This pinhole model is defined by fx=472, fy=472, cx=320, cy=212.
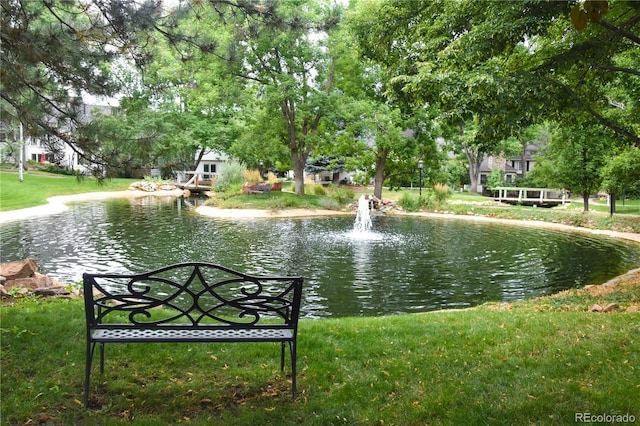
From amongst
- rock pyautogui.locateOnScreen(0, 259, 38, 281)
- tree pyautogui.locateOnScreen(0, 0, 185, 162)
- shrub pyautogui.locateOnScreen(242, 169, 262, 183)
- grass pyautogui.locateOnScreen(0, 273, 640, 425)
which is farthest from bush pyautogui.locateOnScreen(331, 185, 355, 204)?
grass pyautogui.locateOnScreen(0, 273, 640, 425)

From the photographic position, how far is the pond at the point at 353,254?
9.07m

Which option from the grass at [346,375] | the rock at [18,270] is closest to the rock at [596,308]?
the grass at [346,375]

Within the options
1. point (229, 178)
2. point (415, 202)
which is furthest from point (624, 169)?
point (229, 178)

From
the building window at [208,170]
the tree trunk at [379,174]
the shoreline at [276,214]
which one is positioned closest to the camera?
the shoreline at [276,214]

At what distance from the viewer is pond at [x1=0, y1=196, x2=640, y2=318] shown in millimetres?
9070

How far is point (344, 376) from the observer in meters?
3.79

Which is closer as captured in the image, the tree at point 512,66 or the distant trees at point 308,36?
the distant trees at point 308,36

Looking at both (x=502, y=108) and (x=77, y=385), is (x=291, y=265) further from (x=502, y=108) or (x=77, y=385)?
(x=77, y=385)

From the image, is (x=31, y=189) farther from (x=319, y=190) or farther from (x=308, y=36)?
(x=308, y=36)

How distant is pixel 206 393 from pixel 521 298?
699 cm

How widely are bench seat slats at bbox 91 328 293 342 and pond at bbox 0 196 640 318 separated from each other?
12.9ft

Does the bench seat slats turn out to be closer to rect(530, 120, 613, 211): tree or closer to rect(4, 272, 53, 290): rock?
rect(4, 272, 53, 290): rock

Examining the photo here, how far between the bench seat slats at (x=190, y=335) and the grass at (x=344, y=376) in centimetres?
41

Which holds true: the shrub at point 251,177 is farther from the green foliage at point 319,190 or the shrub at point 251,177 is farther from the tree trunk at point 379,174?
the tree trunk at point 379,174
